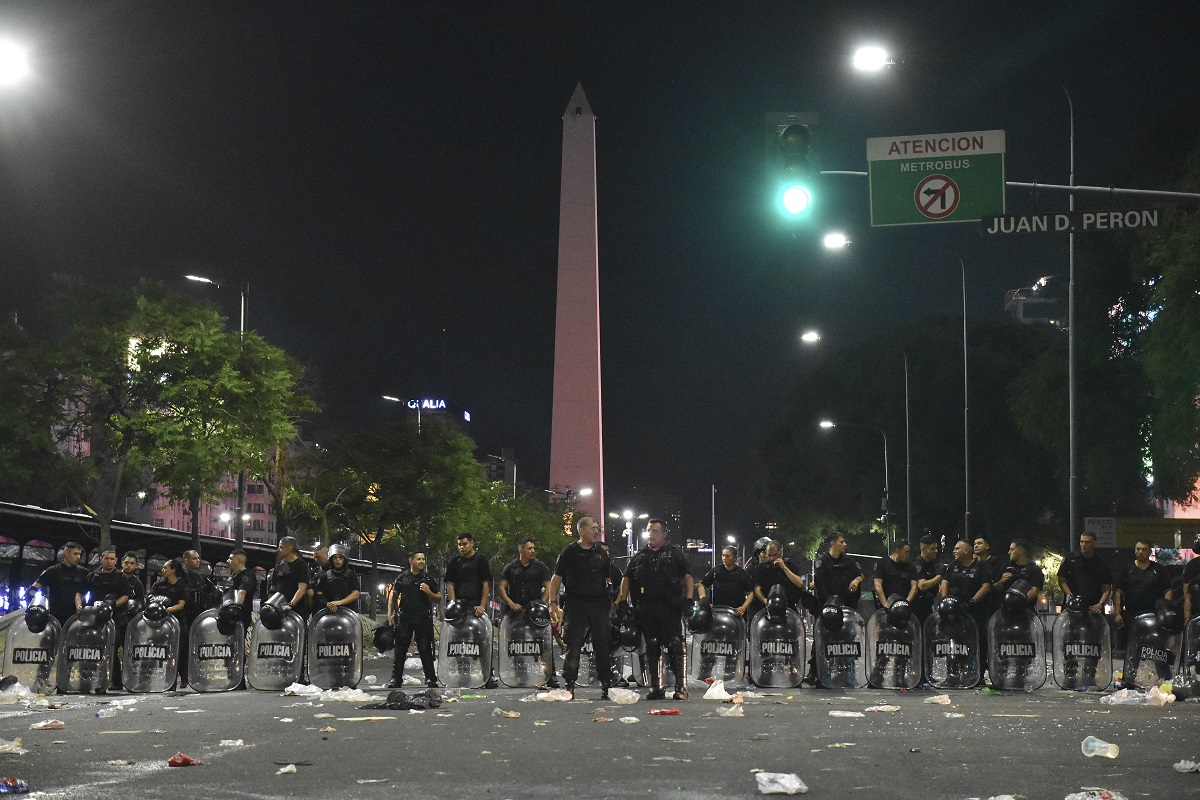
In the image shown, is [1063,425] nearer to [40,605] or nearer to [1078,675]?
[1078,675]

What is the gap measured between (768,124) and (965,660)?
6279mm

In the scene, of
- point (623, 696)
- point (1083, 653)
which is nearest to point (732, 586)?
point (623, 696)

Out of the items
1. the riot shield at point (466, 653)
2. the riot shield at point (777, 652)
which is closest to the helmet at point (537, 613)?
the riot shield at point (466, 653)

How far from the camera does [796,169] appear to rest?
51.4 feet

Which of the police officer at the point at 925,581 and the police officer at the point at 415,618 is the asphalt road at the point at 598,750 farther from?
the police officer at the point at 925,581

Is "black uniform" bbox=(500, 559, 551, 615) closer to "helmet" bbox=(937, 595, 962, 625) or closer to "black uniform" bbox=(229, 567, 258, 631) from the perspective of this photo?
"black uniform" bbox=(229, 567, 258, 631)

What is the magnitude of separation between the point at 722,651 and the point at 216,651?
561 cm

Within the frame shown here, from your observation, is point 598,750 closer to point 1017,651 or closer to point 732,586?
point 732,586

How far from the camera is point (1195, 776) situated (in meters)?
8.30

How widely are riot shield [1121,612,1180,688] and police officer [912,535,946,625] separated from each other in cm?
221

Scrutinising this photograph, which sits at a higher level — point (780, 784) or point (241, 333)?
point (241, 333)

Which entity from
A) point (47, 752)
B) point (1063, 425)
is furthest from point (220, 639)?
point (1063, 425)

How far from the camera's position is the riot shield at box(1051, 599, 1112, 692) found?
16078 mm

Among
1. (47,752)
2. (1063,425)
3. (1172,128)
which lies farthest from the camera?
(1063,425)
